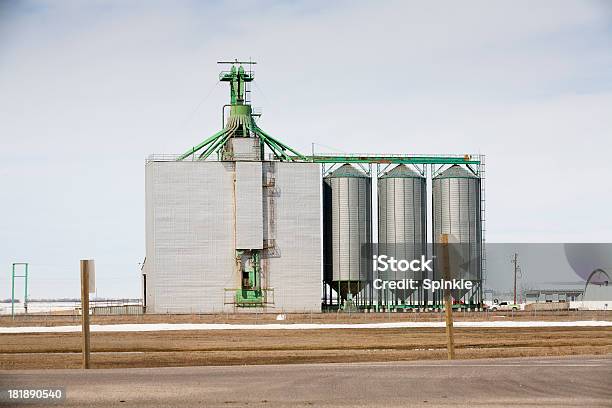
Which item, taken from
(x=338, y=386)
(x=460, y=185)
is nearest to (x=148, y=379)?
(x=338, y=386)

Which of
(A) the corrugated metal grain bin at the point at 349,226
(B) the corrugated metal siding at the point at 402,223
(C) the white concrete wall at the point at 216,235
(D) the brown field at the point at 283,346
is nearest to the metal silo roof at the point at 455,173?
(B) the corrugated metal siding at the point at 402,223

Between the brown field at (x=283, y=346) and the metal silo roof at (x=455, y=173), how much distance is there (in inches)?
1351

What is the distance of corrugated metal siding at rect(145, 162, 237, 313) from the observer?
93750 mm

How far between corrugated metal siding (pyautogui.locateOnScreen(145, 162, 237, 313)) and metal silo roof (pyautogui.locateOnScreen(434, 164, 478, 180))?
2167 centimetres

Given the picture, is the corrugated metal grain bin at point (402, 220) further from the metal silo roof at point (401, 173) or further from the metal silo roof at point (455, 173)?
the metal silo roof at point (455, 173)

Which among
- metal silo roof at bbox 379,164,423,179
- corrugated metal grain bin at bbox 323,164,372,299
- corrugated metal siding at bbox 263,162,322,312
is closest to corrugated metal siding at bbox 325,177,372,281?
corrugated metal grain bin at bbox 323,164,372,299

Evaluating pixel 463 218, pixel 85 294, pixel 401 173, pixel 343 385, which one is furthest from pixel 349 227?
pixel 343 385

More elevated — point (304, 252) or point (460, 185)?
point (460, 185)

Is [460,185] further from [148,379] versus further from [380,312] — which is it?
[148,379]

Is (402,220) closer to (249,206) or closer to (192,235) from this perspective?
(249,206)

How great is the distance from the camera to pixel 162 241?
9400 cm

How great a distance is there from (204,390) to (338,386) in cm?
358

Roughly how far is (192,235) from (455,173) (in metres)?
27.1

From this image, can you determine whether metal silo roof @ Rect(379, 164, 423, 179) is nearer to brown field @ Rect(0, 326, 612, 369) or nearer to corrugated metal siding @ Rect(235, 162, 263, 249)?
corrugated metal siding @ Rect(235, 162, 263, 249)
